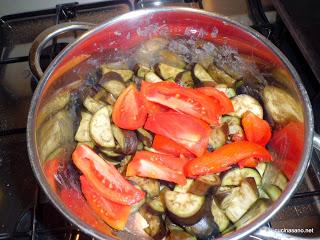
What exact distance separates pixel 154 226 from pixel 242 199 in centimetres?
22

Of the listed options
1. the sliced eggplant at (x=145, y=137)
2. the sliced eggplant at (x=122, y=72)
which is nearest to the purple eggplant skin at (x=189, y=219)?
the sliced eggplant at (x=145, y=137)

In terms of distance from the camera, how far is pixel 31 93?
1.25m

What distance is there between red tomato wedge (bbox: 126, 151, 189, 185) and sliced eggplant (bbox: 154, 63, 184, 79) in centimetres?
27

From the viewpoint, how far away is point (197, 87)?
1.07 meters

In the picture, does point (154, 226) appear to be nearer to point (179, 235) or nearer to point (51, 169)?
point (179, 235)

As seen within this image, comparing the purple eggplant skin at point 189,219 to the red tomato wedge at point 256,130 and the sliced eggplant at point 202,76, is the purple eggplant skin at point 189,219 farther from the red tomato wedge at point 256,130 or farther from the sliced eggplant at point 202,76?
the sliced eggplant at point 202,76

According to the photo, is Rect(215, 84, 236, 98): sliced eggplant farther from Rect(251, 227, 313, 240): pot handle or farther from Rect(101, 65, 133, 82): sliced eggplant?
Rect(251, 227, 313, 240): pot handle

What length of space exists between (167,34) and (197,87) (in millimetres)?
173

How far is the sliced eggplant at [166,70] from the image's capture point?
109cm

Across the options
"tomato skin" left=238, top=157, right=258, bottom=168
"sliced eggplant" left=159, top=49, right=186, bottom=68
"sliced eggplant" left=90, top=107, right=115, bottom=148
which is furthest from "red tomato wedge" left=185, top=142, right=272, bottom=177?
"sliced eggplant" left=159, top=49, right=186, bottom=68

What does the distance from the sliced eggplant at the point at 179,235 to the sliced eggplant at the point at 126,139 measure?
23 cm

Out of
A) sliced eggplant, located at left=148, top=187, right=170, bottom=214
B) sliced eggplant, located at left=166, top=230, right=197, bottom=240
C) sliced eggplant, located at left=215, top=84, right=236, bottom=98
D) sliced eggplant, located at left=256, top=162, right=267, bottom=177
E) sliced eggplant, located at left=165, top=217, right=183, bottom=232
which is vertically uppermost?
sliced eggplant, located at left=215, top=84, right=236, bottom=98

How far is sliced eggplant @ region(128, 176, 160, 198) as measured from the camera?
919 millimetres

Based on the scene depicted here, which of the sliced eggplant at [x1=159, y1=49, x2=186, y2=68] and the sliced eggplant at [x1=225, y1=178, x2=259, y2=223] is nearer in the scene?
the sliced eggplant at [x1=225, y1=178, x2=259, y2=223]
